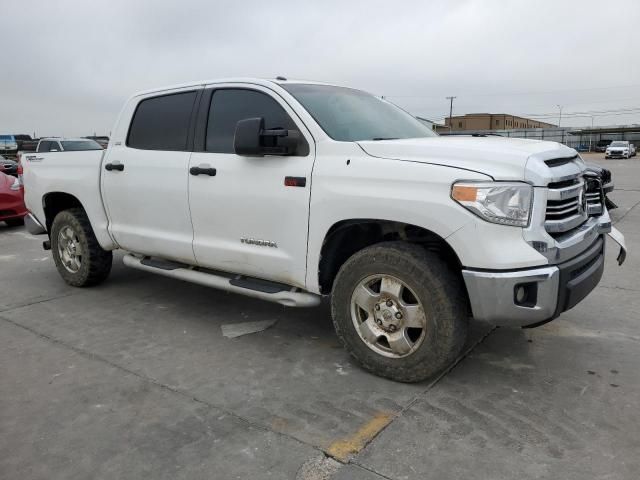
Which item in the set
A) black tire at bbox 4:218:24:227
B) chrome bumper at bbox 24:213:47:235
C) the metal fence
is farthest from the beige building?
chrome bumper at bbox 24:213:47:235

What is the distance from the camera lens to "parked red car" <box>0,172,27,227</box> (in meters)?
10.1

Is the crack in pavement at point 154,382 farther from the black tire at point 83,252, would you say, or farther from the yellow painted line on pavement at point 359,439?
the black tire at point 83,252

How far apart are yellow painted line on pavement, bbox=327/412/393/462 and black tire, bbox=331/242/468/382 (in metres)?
0.41

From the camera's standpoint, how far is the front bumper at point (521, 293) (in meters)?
2.92

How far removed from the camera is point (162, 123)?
4.74 m

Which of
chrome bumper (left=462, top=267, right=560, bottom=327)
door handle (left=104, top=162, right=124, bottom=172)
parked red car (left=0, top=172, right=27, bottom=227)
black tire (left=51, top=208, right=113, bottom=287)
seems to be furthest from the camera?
parked red car (left=0, top=172, right=27, bottom=227)

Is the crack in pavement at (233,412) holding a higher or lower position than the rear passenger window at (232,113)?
lower

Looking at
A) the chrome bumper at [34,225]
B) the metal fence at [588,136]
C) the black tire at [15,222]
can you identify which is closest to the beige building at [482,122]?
the metal fence at [588,136]

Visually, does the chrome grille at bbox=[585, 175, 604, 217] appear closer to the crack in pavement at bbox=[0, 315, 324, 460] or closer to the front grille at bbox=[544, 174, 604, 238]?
the front grille at bbox=[544, 174, 604, 238]

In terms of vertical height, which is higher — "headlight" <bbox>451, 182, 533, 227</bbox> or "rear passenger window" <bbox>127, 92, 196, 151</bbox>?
"rear passenger window" <bbox>127, 92, 196, 151</bbox>

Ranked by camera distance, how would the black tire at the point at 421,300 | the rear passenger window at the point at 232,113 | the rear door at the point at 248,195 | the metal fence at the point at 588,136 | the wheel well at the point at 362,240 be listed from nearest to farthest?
the black tire at the point at 421,300
the wheel well at the point at 362,240
the rear door at the point at 248,195
the rear passenger window at the point at 232,113
the metal fence at the point at 588,136

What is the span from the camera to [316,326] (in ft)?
15.0

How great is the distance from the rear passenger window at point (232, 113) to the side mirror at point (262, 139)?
26 cm

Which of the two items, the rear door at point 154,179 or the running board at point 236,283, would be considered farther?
the rear door at point 154,179
